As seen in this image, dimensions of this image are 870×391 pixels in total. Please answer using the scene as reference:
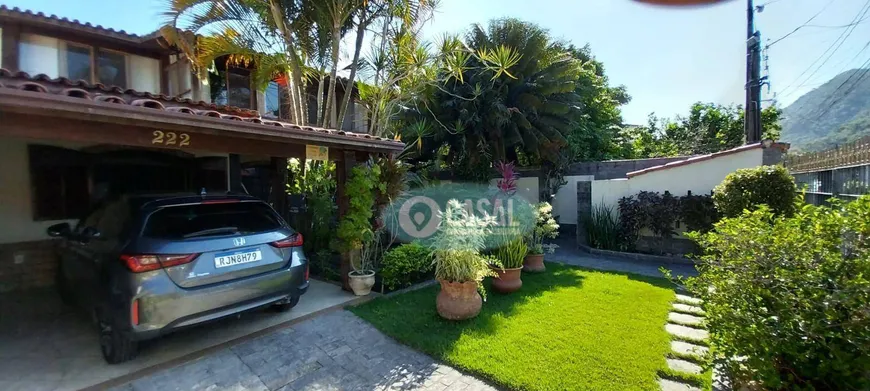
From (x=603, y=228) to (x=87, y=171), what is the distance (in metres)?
11.4

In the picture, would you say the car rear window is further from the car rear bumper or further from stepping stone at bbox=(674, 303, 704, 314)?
stepping stone at bbox=(674, 303, 704, 314)

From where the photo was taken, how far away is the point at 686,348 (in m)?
3.79

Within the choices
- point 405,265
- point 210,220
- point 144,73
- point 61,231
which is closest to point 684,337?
point 405,265

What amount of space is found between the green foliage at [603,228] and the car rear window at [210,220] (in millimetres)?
7796

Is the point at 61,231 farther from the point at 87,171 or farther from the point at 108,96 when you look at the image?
the point at 87,171

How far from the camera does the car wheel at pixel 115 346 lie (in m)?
3.36

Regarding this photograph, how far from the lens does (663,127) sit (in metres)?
20.8

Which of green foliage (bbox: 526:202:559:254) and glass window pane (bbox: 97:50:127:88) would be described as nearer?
green foliage (bbox: 526:202:559:254)

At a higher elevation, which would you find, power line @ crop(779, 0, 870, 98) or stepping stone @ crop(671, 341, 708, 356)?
power line @ crop(779, 0, 870, 98)

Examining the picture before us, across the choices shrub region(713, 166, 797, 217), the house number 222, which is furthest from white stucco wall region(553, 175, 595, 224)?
the house number 222

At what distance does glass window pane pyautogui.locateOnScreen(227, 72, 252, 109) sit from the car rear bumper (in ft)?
26.3

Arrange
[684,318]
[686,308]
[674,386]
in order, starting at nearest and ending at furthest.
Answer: [674,386] < [684,318] < [686,308]

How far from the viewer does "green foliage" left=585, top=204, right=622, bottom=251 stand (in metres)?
8.92
